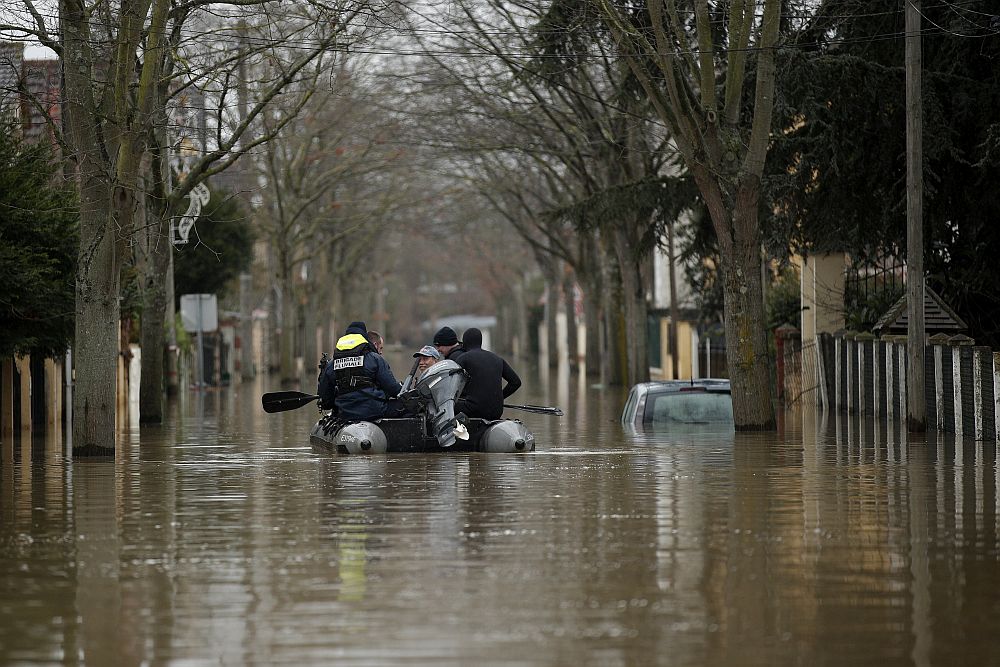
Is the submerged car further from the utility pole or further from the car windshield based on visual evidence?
the utility pole

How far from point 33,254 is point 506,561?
46.7ft

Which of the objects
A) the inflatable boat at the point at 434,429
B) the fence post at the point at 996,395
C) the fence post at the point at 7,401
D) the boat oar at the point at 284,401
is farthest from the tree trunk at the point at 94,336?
the fence post at the point at 996,395

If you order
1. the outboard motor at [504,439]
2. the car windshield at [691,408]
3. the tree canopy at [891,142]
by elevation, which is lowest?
the outboard motor at [504,439]

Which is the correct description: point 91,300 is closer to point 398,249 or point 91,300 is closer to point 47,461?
point 47,461

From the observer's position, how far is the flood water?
26.9 ft

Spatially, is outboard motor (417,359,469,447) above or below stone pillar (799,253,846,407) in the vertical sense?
below

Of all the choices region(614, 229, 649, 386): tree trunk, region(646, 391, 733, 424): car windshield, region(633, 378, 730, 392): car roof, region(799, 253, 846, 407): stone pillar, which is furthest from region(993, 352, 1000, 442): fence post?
region(614, 229, 649, 386): tree trunk

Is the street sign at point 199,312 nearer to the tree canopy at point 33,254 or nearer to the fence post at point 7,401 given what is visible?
the fence post at point 7,401

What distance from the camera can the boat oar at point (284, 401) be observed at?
908 inches

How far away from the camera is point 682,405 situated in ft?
83.5

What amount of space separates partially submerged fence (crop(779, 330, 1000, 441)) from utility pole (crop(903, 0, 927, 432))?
0.54 m

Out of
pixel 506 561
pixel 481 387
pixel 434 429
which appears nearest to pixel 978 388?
pixel 481 387

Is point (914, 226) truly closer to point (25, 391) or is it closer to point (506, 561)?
point (25, 391)

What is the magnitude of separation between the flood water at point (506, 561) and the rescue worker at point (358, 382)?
1.19 meters
